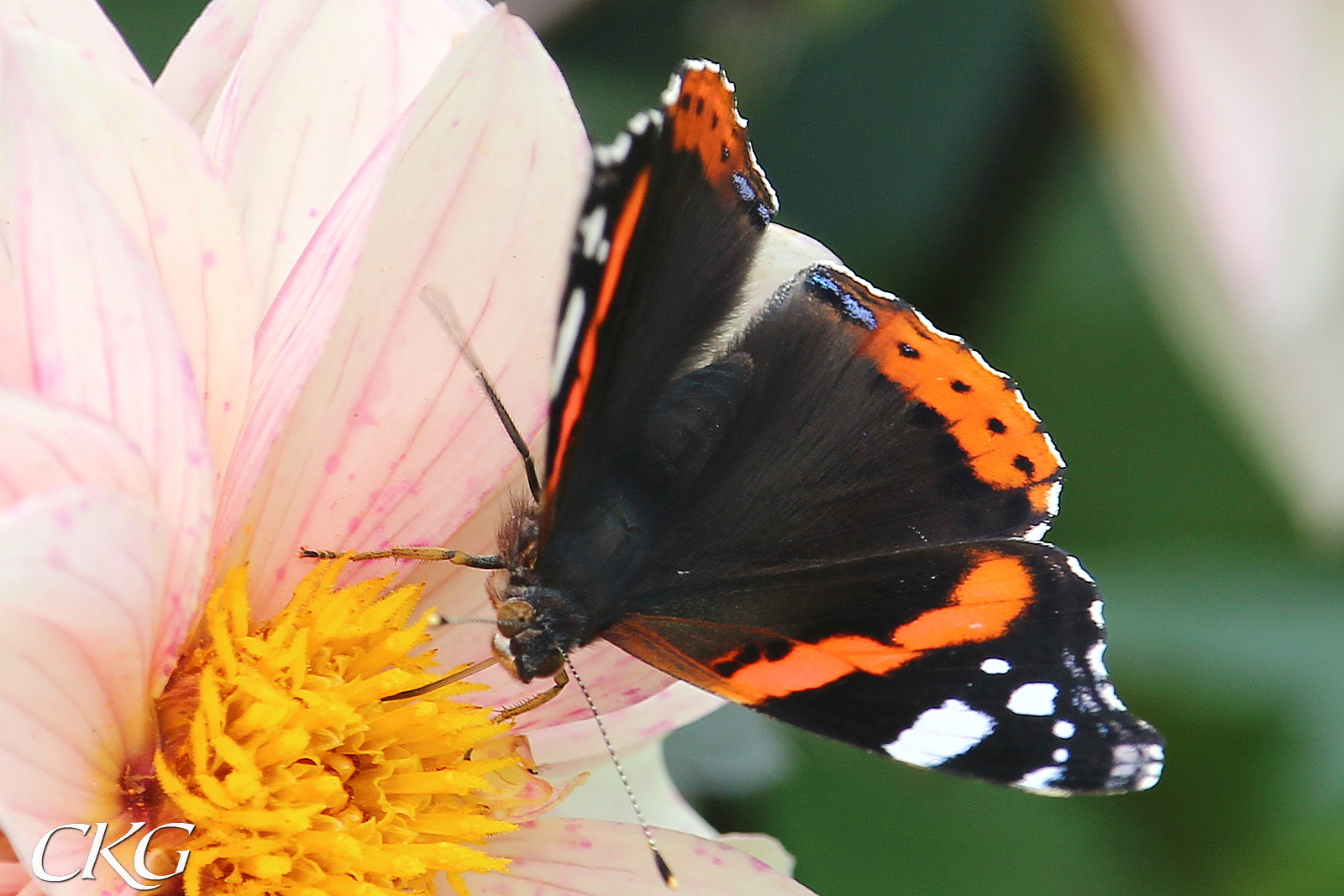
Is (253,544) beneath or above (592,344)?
beneath

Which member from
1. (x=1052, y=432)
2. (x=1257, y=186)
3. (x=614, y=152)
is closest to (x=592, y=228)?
(x=614, y=152)

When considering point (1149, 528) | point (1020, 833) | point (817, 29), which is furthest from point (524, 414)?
point (1149, 528)

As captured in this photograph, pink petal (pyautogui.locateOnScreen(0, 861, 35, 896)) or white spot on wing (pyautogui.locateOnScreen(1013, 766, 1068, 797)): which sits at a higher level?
white spot on wing (pyautogui.locateOnScreen(1013, 766, 1068, 797))

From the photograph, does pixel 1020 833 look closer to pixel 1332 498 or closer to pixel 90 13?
pixel 1332 498

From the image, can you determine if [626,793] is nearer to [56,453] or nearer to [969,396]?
[969,396]

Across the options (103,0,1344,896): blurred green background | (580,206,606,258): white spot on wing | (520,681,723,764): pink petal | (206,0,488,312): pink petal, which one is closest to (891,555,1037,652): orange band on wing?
(520,681,723,764): pink petal

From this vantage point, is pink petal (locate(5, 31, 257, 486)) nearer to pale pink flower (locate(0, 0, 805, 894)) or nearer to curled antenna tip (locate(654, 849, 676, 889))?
pale pink flower (locate(0, 0, 805, 894))

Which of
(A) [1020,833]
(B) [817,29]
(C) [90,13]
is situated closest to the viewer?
(C) [90,13]
